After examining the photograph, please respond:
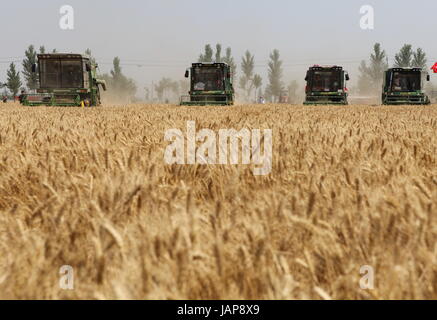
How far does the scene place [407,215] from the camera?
1.62m

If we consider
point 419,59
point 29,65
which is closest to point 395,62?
point 419,59

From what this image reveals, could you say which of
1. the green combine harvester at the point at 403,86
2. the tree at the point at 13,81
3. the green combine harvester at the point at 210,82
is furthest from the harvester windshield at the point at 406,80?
the tree at the point at 13,81

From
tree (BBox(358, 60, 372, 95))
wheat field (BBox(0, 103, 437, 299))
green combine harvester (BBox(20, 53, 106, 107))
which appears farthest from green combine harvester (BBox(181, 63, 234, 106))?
tree (BBox(358, 60, 372, 95))

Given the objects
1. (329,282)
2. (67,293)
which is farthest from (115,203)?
(329,282)

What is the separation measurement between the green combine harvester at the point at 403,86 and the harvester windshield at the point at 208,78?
9.61 metres

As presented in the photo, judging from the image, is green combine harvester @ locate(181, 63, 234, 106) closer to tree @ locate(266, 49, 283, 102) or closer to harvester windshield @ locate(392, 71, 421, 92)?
harvester windshield @ locate(392, 71, 421, 92)

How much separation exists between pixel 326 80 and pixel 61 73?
16094mm

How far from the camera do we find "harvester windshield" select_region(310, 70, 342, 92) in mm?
33062

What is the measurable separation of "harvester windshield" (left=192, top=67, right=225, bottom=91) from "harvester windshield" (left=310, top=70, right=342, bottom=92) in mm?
6986

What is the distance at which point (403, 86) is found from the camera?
32.1 metres

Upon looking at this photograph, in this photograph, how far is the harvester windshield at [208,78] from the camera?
29.0m

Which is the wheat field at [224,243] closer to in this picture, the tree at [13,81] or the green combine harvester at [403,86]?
the green combine harvester at [403,86]
